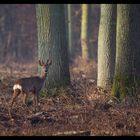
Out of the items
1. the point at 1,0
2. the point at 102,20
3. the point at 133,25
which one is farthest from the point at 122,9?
the point at 1,0

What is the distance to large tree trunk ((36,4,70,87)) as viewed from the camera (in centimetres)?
1603

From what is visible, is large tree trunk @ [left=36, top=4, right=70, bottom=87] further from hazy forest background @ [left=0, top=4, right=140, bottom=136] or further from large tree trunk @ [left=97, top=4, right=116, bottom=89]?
large tree trunk @ [left=97, top=4, right=116, bottom=89]

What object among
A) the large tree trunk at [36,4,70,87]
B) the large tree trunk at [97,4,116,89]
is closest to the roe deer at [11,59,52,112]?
the large tree trunk at [36,4,70,87]

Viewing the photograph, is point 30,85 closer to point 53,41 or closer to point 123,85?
point 53,41

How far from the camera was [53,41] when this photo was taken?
16.0m

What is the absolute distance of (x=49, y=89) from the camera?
15.8 m

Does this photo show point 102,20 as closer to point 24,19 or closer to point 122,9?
point 122,9

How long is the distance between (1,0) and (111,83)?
649 centimetres

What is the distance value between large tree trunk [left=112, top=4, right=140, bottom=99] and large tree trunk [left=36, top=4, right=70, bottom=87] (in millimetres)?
2098

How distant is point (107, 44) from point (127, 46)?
→ 2.18 metres

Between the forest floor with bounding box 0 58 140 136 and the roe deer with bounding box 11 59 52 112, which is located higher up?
the roe deer with bounding box 11 59 52 112

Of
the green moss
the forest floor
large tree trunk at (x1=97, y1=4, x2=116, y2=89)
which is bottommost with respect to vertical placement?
the forest floor

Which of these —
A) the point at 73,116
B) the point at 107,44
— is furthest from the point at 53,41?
the point at 73,116

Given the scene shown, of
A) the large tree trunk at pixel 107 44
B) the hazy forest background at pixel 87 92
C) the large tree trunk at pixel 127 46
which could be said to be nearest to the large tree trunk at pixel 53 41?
the hazy forest background at pixel 87 92
